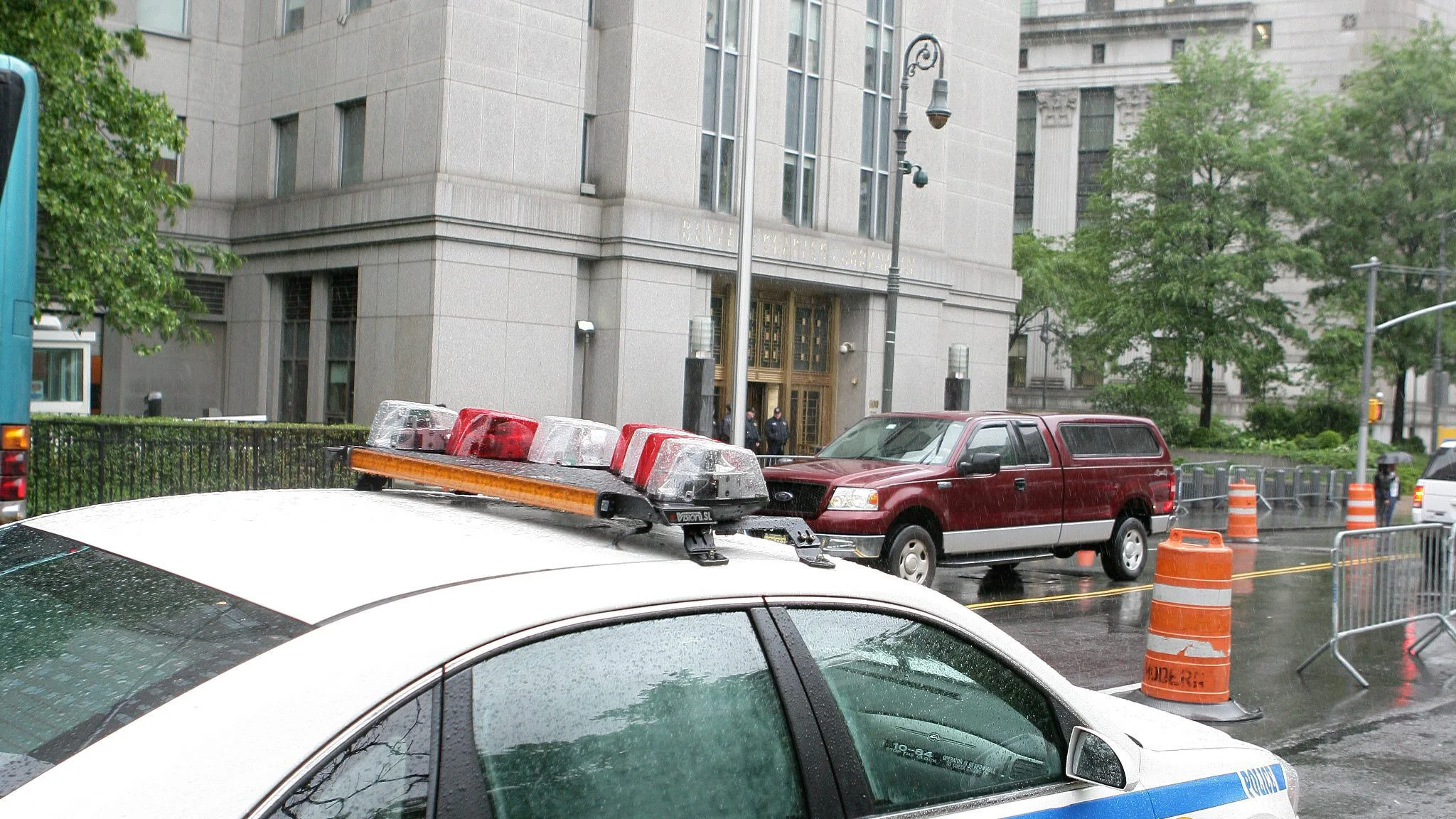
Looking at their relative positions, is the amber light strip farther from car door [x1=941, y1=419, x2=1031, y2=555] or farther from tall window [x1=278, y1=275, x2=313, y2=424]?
tall window [x1=278, y1=275, x2=313, y2=424]

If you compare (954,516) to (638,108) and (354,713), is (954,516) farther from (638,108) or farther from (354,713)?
(638,108)

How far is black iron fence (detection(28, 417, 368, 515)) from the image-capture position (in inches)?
597

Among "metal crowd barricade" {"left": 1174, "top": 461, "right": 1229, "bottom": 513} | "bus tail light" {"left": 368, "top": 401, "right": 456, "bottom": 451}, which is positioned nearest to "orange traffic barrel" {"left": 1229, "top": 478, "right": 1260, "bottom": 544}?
"metal crowd barricade" {"left": 1174, "top": 461, "right": 1229, "bottom": 513}

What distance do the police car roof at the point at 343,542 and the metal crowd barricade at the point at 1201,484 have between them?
1144 inches

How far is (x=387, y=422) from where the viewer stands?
3.84 metres

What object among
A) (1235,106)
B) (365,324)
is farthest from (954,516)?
(1235,106)

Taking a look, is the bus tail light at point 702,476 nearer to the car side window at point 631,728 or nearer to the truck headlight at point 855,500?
the car side window at point 631,728

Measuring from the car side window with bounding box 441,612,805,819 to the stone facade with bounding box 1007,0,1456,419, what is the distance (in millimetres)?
62611

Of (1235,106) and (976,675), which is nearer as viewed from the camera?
(976,675)

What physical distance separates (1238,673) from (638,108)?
70.6 ft

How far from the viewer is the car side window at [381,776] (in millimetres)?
1865

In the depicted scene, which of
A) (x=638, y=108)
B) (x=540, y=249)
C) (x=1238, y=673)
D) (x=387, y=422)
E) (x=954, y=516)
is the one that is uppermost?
(x=638, y=108)

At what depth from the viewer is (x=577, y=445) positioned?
3539 mm

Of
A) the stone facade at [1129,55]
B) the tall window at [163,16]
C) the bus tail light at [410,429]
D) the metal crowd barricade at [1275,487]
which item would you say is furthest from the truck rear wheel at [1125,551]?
the stone facade at [1129,55]
